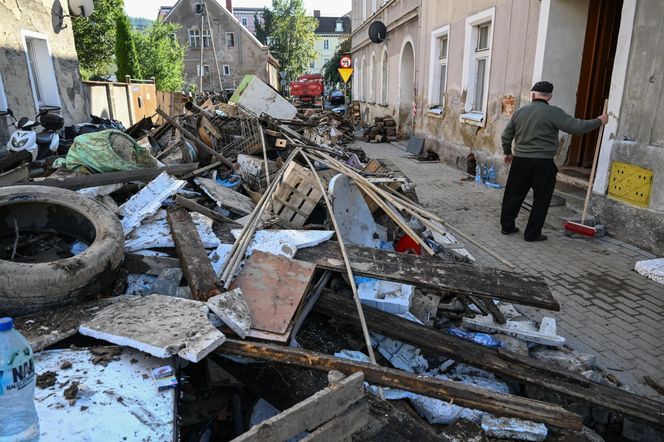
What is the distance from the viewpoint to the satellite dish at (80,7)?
1145 centimetres

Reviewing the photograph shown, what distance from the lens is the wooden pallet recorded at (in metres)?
4.62

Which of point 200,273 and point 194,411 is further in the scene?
point 200,273

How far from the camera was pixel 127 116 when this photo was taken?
1656 centimetres

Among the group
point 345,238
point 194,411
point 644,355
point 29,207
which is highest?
point 29,207

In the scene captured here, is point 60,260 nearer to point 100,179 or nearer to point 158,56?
point 100,179

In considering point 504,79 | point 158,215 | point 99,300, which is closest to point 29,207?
point 158,215

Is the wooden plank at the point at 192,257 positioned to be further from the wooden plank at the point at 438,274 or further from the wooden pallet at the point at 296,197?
the wooden pallet at the point at 296,197

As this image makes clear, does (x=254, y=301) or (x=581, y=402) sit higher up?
(x=254, y=301)

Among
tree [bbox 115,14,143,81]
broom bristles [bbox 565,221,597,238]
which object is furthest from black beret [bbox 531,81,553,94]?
tree [bbox 115,14,143,81]

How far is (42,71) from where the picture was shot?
36.7 feet

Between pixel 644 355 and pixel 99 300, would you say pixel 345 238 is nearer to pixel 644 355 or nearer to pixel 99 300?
pixel 99 300

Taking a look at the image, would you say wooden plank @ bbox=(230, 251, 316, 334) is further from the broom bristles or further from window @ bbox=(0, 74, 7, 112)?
window @ bbox=(0, 74, 7, 112)

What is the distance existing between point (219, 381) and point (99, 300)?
0.92 meters

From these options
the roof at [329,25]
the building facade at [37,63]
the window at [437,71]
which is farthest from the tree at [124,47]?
the roof at [329,25]
